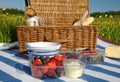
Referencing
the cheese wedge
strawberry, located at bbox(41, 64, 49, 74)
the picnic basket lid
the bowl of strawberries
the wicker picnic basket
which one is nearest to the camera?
strawberry, located at bbox(41, 64, 49, 74)

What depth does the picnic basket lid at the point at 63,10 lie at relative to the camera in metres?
3.27

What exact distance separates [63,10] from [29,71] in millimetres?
1216

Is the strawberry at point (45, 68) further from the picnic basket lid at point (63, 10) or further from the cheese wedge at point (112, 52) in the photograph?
the picnic basket lid at point (63, 10)

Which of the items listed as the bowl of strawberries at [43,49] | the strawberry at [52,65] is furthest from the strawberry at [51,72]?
the bowl of strawberries at [43,49]

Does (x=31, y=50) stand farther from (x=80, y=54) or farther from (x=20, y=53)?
(x=20, y=53)

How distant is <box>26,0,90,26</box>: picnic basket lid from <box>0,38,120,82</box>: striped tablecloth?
1.93 ft

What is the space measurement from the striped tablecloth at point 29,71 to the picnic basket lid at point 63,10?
589 millimetres

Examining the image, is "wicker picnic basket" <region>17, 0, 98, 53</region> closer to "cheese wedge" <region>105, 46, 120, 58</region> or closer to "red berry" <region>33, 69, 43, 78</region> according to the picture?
"cheese wedge" <region>105, 46, 120, 58</region>

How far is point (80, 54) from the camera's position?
2.41 meters

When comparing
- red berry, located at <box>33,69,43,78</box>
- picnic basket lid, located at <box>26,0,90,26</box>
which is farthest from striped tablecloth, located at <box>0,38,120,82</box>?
picnic basket lid, located at <box>26,0,90,26</box>

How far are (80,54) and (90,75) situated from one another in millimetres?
249

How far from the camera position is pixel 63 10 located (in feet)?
11.0

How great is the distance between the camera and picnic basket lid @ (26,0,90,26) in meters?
A: 3.27

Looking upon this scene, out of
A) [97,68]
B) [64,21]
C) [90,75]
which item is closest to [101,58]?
[97,68]
